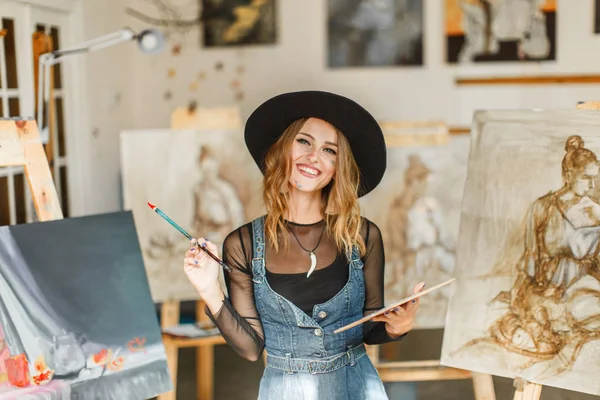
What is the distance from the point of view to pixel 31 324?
1.84 m

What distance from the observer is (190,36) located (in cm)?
452

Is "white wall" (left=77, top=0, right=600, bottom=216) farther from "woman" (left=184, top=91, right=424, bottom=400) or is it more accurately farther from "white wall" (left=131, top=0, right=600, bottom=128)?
"woman" (left=184, top=91, right=424, bottom=400)

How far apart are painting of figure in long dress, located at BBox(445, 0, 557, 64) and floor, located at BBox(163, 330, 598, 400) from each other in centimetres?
173

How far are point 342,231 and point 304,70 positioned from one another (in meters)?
2.80

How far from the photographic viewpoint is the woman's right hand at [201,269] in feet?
5.32

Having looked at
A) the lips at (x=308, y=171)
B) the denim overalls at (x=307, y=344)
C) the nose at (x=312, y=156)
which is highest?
the nose at (x=312, y=156)

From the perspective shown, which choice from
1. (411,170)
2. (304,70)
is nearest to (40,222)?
(411,170)

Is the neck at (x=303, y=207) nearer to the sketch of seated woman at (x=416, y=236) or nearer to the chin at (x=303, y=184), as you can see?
the chin at (x=303, y=184)

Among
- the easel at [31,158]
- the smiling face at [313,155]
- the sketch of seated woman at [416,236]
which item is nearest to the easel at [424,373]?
the sketch of seated woman at [416,236]

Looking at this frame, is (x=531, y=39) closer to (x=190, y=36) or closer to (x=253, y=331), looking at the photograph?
(x=190, y=36)

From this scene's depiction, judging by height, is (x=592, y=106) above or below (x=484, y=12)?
below

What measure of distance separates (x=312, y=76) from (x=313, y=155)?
2761mm

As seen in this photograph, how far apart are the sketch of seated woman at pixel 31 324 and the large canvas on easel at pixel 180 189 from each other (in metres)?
1.15

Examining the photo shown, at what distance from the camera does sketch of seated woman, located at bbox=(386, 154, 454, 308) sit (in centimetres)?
322
